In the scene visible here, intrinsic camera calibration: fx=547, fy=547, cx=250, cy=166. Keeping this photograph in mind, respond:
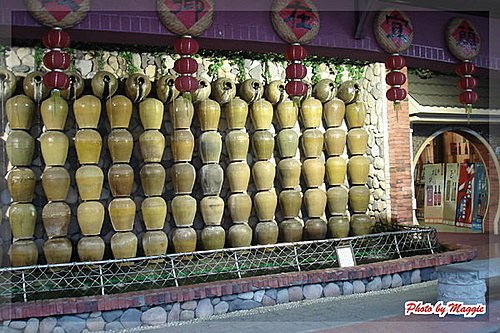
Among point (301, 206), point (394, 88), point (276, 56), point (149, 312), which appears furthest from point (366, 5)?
point (149, 312)

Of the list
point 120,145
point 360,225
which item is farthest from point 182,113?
point 360,225

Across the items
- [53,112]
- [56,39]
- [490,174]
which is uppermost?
[56,39]

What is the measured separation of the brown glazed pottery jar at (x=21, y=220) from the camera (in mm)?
5500

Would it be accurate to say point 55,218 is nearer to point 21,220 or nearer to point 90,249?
point 21,220

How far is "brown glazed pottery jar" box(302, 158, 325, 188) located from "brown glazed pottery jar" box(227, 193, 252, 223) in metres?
0.88

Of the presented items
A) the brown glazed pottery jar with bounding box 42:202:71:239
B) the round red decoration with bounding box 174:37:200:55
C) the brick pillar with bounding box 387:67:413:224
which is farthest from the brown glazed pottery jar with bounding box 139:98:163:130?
the brick pillar with bounding box 387:67:413:224

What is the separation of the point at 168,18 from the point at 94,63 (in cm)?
208

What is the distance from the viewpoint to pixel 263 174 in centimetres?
658

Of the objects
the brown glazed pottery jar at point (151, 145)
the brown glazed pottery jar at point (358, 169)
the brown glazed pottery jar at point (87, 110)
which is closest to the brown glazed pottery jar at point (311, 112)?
the brown glazed pottery jar at point (358, 169)

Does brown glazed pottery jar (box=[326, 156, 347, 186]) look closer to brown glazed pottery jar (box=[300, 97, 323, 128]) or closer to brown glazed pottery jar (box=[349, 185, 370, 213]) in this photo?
brown glazed pottery jar (box=[349, 185, 370, 213])

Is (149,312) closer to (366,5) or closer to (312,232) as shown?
(312,232)

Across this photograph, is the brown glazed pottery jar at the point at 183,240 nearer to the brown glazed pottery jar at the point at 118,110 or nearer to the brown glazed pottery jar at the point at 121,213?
the brown glazed pottery jar at the point at 121,213

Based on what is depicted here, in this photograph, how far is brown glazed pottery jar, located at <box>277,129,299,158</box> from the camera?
22.3ft

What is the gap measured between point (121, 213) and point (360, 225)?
3.03 metres
